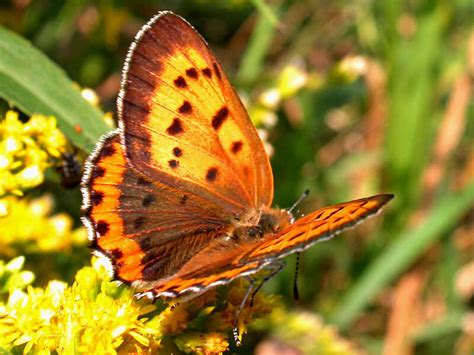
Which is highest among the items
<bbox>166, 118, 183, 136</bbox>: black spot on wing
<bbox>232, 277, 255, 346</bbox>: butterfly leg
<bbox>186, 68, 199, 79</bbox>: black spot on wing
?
<bbox>186, 68, 199, 79</bbox>: black spot on wing

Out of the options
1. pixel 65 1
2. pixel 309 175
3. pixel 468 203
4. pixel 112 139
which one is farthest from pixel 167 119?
pixel 468 203

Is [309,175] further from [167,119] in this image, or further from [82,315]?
[82,315]

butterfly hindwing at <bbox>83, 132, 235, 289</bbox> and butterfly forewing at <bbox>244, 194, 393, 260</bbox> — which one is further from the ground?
butterfly forewing at <bbox>244, 194, 393, 260</bbox>

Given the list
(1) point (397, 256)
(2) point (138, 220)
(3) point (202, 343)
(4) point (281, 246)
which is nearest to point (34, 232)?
(2) point (138, 220)

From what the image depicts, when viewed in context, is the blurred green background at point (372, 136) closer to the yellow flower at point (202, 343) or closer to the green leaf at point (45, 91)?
the green leaf at point (45, 91)

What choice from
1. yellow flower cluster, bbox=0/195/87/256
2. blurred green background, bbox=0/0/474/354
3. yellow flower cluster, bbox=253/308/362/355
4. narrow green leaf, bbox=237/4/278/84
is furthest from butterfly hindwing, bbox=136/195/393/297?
narrow green leaf, bbox=237/4/278/84

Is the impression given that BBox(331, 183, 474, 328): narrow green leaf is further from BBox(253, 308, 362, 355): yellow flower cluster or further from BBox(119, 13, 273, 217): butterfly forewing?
BBox(119, 13, 273, 217): butterfly forewing
